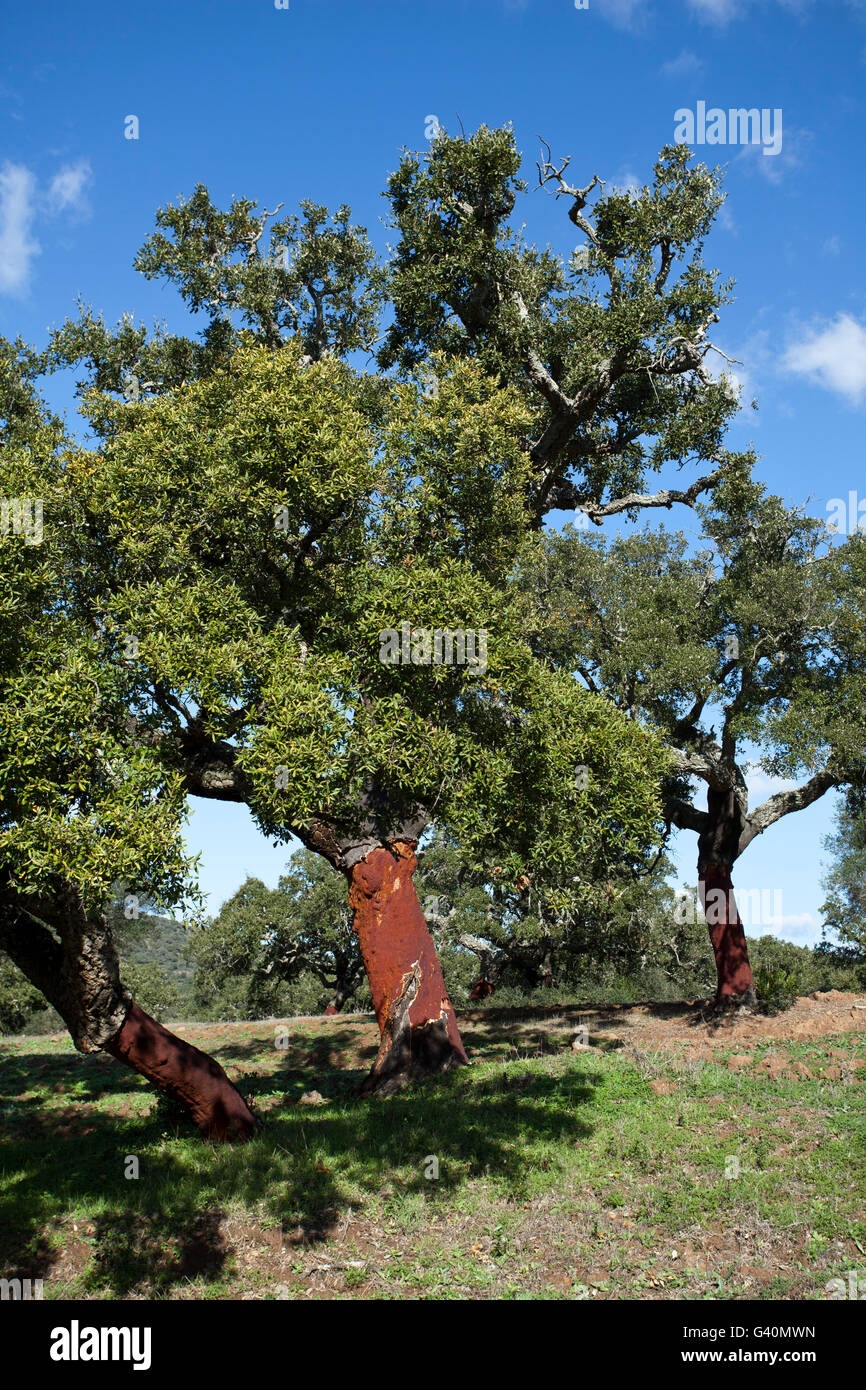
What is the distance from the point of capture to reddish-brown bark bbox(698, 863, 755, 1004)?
24156 mm

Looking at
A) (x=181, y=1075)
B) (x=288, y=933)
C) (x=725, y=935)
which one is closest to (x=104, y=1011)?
(x=181, y=1075)

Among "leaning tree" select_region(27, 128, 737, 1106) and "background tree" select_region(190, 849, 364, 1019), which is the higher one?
"leaning tree" select_region(27, 128, 737, 1106)

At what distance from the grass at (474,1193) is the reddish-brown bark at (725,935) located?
7.98m

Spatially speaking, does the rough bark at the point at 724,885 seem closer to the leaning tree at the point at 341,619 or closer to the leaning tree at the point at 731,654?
the leaning tree at the point at 731,654

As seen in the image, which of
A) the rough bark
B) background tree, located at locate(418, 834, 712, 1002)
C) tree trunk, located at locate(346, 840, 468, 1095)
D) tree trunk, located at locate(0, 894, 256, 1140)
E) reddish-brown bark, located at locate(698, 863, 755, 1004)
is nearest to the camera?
tree trunk, located at locate(0, 894, 256, 1140)

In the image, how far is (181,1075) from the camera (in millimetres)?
13086

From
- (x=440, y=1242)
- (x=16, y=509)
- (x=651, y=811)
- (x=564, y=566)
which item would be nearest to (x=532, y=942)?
(x=564, y=566)

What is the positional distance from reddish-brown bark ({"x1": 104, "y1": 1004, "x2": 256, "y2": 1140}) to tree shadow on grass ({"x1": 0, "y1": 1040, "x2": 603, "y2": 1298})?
389mm

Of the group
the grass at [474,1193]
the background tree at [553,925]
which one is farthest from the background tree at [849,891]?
the grass at [474,1193]

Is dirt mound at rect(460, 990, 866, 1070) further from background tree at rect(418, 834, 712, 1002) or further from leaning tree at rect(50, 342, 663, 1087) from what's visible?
leaning tree at rect(50, 342, 663, 1087)

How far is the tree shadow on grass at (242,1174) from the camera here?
9.60 m

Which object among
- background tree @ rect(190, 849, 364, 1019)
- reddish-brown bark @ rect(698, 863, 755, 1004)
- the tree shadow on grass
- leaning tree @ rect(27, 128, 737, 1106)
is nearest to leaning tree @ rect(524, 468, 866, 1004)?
reddish-brown bark @ rect(698, 863, 755, 1004)

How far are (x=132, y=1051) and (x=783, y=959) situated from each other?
46.6 meters

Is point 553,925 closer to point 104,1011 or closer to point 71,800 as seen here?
point 104,1011
